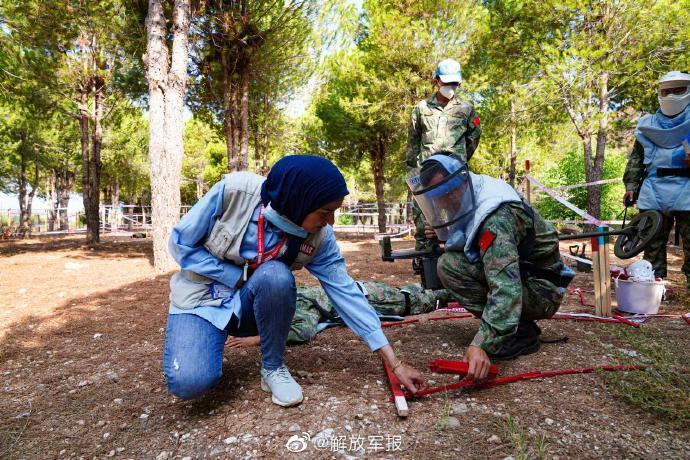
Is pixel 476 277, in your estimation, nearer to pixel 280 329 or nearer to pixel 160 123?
pixel 280 329

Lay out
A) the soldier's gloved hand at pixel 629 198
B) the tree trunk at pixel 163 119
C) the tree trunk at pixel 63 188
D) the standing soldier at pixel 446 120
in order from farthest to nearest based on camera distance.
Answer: the tree trunk at pixel 63 188
the tree trunk at pixel 163 119
the standing soldier at pixel 446 120
the soldier's gloved hand at pixel 629 198

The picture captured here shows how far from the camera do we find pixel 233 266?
194 centimetres

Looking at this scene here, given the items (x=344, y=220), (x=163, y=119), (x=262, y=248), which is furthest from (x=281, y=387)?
(x=344, y=220)

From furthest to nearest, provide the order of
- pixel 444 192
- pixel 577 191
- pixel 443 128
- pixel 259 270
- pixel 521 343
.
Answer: pixel 577 191 → pixel 443 128 → pixel 521 343 → pixel 444 192 → pixel 259 270

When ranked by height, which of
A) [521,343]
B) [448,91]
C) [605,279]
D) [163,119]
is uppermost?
[163,119]

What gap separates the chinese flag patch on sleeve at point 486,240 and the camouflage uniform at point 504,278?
0.03ft

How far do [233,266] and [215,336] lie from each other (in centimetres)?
32

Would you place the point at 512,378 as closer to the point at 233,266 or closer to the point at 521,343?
the point at 521,343

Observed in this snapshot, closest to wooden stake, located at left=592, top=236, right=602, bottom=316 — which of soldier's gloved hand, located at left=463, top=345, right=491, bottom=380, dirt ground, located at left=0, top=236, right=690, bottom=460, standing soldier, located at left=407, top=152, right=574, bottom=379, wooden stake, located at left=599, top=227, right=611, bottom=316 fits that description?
wooden stake, located at left=599, top=227, right=611, bottom=316

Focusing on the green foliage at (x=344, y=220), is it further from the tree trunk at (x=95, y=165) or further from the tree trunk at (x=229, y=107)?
the tree trunk at (x=95, y=165)

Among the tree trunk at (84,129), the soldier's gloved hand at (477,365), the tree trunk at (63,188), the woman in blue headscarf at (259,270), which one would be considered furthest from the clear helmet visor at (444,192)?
the tree trunk at (63,188)

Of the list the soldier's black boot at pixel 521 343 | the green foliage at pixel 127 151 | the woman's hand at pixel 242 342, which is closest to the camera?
the soldier's black boot at pixel 521 343

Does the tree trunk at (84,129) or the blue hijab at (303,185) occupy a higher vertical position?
→ the tree trunk at (84,129)

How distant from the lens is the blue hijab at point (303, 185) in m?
1.66
